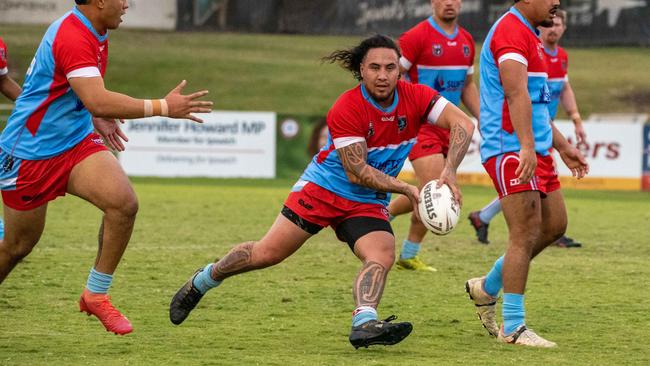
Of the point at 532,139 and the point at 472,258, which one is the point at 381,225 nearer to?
the point at 532,139

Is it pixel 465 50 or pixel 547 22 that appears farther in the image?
pixel 465 50

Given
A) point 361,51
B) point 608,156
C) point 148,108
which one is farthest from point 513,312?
point 608,156

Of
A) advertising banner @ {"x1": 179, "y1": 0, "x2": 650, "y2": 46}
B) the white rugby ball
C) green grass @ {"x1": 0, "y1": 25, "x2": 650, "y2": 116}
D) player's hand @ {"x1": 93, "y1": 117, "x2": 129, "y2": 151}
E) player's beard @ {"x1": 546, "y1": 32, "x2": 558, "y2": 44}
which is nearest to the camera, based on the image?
the white rugby ball

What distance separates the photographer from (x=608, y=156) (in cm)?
2238

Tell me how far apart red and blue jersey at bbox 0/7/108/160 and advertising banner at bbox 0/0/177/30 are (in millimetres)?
33593

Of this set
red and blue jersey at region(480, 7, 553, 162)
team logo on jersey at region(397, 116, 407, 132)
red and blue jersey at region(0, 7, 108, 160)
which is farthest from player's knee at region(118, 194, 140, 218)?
red and blue jersey at region(480, 7, 553, 162)

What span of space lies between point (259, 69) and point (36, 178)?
31.2 m

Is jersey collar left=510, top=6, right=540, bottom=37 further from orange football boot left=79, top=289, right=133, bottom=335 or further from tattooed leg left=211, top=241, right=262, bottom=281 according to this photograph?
orange football boot left=79, top=289, right=133, bottom=335

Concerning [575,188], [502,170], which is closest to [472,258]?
[502,170]

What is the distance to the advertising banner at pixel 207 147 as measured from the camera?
23156 millimetres

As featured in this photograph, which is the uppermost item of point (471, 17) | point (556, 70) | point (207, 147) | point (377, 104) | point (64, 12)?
point (377, 104)

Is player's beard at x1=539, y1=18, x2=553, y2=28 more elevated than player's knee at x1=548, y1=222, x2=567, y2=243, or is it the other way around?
player's beard at x1=539, y1=18, x2=553, y2=28

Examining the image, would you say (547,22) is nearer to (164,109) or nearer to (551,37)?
(164,109)

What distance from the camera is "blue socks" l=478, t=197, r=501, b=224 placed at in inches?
502
